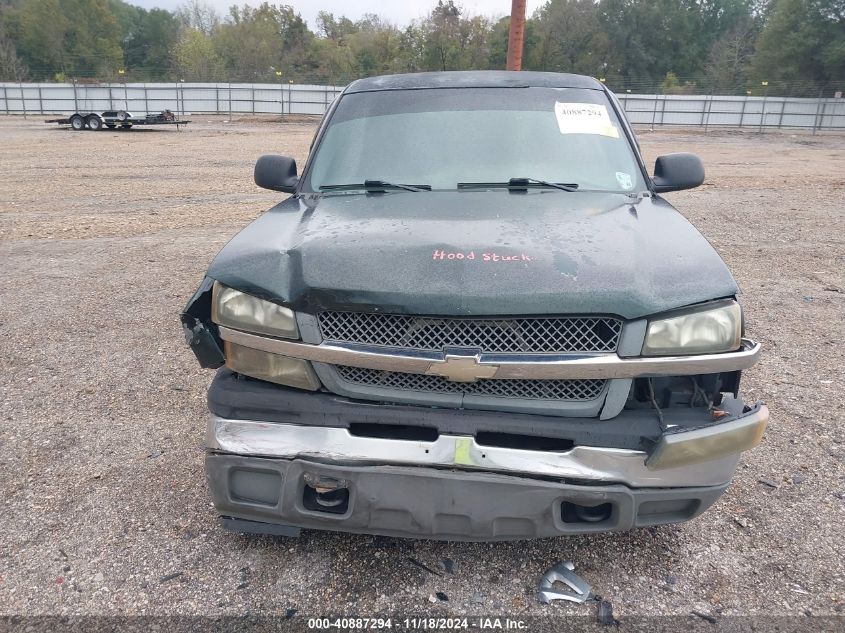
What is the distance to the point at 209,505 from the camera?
285 cm

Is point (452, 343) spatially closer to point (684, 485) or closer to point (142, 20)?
point (684, 485)

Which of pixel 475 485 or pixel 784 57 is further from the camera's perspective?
pixel 784 57

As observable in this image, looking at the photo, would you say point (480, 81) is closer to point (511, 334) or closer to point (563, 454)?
point (511, 334)

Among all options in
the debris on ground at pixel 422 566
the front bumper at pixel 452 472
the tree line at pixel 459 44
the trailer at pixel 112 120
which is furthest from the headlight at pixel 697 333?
the tree line at pixel 459 44

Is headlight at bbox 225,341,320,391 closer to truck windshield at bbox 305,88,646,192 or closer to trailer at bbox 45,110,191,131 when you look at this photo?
truck windshield at bbox 305,88,646,192

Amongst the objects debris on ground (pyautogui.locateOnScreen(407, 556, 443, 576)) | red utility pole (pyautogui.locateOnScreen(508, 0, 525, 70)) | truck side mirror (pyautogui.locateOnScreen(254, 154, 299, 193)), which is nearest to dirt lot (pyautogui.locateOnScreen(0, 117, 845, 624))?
debris on ground (pyautogui.locateOnScreen(407, 556, 443, 576))

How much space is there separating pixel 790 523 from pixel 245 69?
5535 centimetres

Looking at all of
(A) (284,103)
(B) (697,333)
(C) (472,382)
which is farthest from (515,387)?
(A) (284,103)

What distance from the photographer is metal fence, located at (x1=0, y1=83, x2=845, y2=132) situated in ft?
118

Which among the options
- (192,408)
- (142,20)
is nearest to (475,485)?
(192,408)

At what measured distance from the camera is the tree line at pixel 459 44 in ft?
159

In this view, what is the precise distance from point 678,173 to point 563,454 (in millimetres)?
2076

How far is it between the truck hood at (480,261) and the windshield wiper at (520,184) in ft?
0.95

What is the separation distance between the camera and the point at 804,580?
94.0 inches
